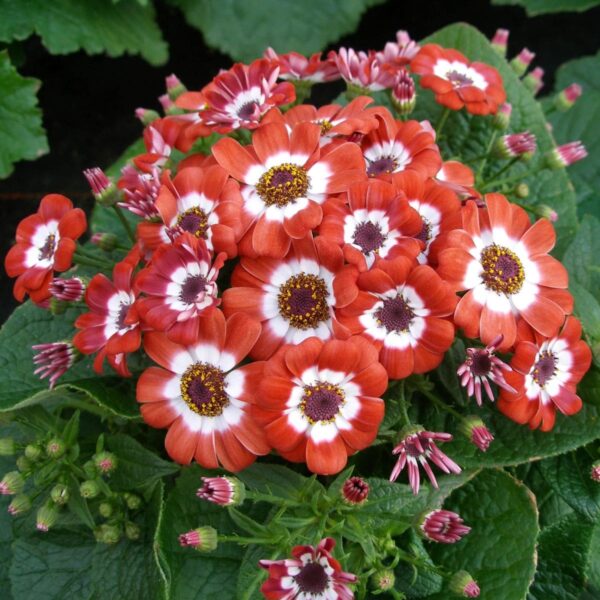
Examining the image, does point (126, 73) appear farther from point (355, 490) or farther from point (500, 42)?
point (355, 490)

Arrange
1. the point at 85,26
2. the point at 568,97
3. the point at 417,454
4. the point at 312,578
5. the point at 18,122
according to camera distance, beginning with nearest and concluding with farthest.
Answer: the point at 312,578, the point at 417,454, the point at 568,97, the point at 18,122, the point at 85,26

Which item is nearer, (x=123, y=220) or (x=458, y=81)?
(x=123, y=220)

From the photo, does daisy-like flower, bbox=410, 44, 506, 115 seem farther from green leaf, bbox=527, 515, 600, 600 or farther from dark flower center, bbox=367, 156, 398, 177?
green leaf, bbox=527, 515, 600, 600

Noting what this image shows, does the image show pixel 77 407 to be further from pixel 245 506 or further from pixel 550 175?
pixel 550 175

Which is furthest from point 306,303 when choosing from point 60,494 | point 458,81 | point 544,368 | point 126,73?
point 126,73

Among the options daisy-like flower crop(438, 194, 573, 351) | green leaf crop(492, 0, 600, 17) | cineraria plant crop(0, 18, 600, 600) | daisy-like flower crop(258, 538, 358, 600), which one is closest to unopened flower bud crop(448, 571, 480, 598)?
cineraria plant crop(0, 18, 600, 600)
